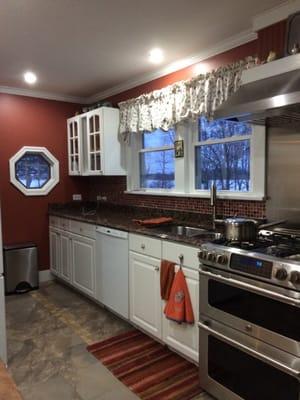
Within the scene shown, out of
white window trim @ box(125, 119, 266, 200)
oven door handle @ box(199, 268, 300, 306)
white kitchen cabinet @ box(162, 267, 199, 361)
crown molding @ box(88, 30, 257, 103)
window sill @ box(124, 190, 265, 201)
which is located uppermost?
crown molding @ box(88, 30, 257, 103)

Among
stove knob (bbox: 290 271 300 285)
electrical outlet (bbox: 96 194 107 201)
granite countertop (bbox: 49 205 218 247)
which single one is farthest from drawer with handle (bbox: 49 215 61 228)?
stove knob (bbox: 290 271 300 285)

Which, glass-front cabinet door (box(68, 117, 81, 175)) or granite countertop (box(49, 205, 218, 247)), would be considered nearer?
granite countertop (box(49, 205, 218, 247))

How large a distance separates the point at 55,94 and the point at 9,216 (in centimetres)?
169

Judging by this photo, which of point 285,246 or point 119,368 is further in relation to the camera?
point 119,368

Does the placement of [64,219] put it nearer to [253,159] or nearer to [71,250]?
[71,250]

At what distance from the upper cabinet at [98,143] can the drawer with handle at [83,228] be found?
2.15 ft

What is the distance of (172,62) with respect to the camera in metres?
3.23

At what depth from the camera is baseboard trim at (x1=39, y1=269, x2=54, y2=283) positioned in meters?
4.43

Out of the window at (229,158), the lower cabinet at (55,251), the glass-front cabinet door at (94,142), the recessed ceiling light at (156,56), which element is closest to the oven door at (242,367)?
the window at (229,158)

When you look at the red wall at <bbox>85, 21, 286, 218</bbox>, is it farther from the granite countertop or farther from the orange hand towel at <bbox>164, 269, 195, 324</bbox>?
the orange hand towel at <bbox>164, 269, 195, 324</bbox>

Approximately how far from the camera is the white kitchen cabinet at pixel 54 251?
4.21 meters

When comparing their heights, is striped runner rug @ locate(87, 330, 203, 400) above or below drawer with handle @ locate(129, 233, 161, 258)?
below

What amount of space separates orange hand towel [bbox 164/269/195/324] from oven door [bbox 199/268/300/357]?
0.20m

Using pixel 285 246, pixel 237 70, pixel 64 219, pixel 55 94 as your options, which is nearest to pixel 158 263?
pixel 285 246
